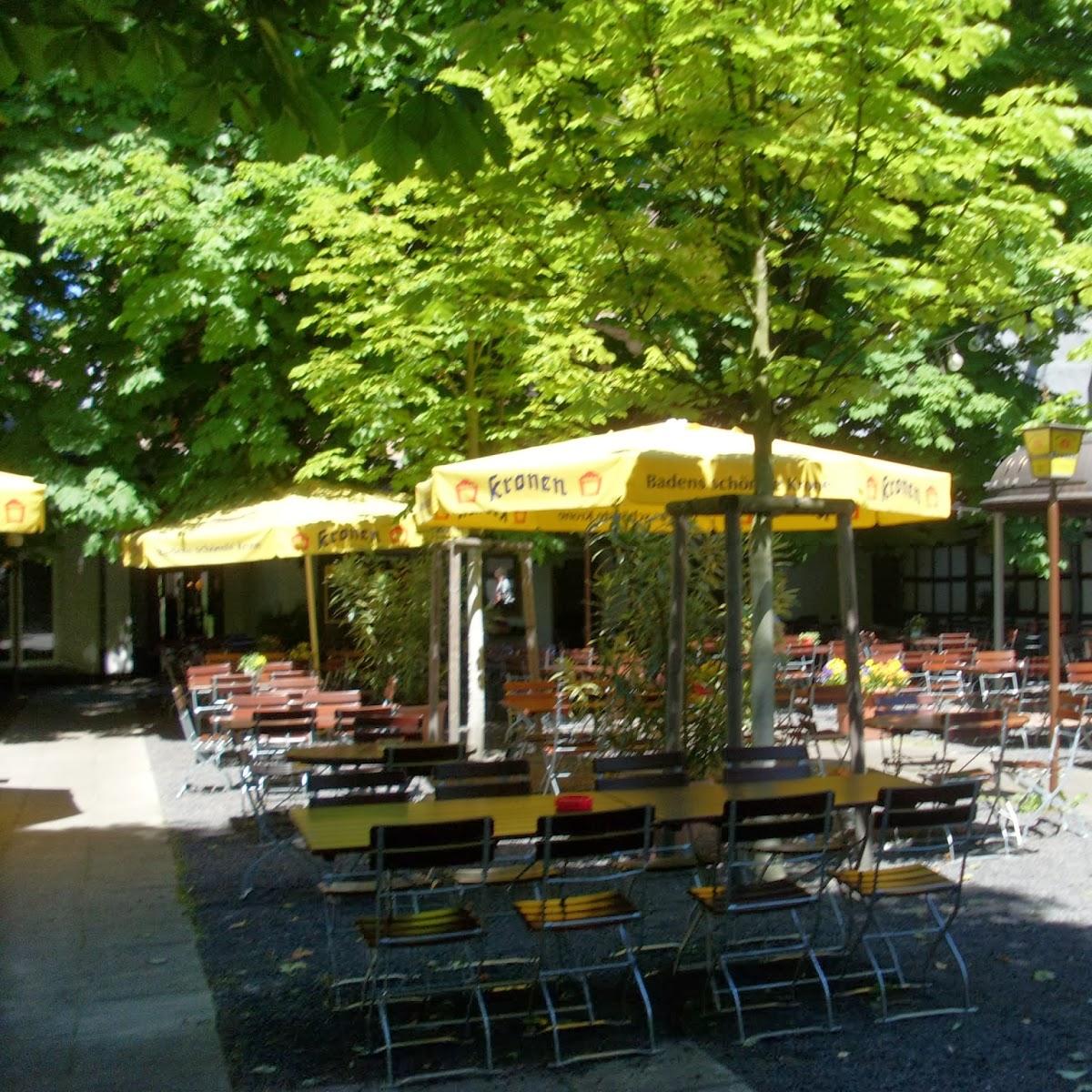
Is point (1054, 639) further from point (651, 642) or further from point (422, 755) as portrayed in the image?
point (422, 755)

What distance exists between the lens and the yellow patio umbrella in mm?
12898

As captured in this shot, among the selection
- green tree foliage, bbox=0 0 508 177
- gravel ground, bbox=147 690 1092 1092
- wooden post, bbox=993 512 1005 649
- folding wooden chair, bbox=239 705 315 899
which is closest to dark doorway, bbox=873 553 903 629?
wooden post, bbox=993 512 1005 649

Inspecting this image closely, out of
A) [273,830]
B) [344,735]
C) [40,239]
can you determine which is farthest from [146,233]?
[273,830]

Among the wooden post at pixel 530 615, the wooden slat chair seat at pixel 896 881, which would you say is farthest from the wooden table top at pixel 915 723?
the wooden post at pixel 530 615

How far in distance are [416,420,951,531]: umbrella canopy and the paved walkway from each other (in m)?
3.08

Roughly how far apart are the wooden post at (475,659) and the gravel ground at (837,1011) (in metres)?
Result: 4.05

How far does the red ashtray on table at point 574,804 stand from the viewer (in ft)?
19.7

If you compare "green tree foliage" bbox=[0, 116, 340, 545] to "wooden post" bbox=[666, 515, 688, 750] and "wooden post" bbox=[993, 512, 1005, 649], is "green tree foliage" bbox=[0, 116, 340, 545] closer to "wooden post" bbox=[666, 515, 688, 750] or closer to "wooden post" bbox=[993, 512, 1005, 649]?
"wooden post" bbox=[666, 515, 688, 750]

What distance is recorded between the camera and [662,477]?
332 inches

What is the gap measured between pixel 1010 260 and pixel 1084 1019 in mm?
4339

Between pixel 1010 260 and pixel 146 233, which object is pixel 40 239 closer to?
pixel 146 233

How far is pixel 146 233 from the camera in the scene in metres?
14.2

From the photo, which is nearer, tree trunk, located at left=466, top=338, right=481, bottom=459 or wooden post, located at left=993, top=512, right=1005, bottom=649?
tree trunk, located at left=466, top=338, right=481, bottom=459

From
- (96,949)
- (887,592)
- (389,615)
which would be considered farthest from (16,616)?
(96,949)
